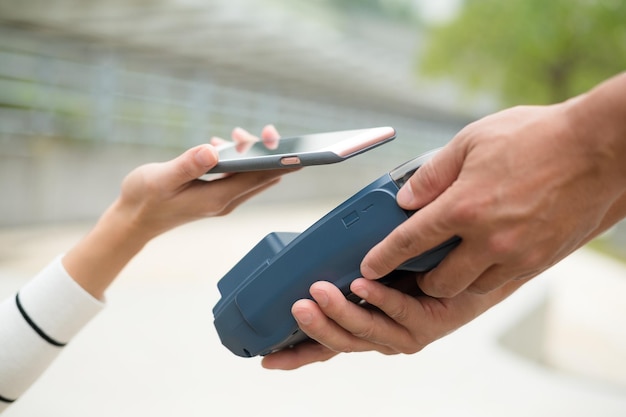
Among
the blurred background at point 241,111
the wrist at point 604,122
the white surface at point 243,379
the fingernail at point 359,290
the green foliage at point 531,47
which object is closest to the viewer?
the wrist at point 604,122

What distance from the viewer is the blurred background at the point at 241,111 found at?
1.19 m

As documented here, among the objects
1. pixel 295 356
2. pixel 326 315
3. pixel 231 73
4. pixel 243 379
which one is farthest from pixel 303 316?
pixel 231 73

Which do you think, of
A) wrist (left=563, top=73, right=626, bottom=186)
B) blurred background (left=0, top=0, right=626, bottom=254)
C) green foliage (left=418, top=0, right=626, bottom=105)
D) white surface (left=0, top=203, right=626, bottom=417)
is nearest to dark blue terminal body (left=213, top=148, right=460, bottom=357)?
wrist (left=563, top=73, right=626, bottom=186)

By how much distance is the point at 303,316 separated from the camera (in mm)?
564

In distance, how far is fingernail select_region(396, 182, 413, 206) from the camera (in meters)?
0.52

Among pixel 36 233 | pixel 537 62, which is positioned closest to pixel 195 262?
pixel 36 233

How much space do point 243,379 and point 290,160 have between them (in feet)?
1.79

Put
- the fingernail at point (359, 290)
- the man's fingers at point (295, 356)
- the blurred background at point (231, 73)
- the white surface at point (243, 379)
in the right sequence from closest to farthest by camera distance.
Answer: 1. the fingernail at point (359, 290)
2. the man's fingers at point (295, 356)
3. the white surface at point (243, 379)
4. the blurred background at point (231, 73)

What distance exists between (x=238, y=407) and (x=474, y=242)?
22.1 inches

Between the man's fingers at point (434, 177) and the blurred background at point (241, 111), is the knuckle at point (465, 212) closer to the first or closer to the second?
the man's fingers at point (434, 177)

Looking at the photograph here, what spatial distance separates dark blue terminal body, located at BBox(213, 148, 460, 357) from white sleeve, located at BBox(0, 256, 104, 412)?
202mm

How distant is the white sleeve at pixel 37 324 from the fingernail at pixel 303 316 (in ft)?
1.01

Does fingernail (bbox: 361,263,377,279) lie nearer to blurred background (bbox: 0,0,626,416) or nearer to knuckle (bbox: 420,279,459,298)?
knuckle (bbox: 420,279,459,298)

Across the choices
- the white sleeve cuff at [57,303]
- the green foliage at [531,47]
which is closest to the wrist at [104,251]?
the white sleeve cuff at [57,303]
